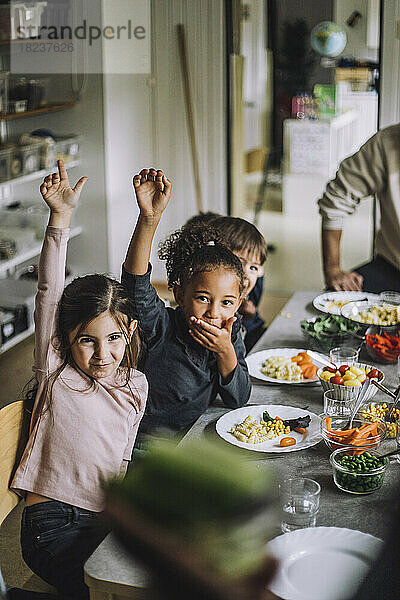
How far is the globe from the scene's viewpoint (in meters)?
4.15

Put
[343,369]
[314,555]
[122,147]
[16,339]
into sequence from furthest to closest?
[122,147], [16,339], [343,369], [314,555]

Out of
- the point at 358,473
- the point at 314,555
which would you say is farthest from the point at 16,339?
the point at 314,555

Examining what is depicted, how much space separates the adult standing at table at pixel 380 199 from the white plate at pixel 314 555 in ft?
5.20

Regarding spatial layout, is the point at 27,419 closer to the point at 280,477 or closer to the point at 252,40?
the point at 280,477

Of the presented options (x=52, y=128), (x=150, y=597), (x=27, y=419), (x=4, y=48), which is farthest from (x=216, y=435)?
(x=52, y=128)

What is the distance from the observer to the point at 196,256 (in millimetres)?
1604

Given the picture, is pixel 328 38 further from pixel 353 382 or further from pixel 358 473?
pixel 358 473

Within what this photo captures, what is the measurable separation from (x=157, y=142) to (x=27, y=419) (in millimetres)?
3394

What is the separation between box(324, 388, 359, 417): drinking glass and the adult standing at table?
1.03 m

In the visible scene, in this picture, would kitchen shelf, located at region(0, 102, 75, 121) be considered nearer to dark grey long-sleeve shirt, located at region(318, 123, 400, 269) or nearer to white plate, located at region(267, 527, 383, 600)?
dark grey long-sleeve shirt, located at region(318, 123, 400, 269)

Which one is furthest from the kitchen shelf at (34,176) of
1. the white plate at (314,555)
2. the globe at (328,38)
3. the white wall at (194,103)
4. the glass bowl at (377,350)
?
the white plate at (314,555)

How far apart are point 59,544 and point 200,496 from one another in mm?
1111

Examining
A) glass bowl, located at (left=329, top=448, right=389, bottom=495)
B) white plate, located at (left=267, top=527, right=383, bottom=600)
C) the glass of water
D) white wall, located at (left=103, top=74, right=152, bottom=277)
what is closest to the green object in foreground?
white plate, located at (left=267, top=527, right=383, bottom=600)

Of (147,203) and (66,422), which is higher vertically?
(147,203)
